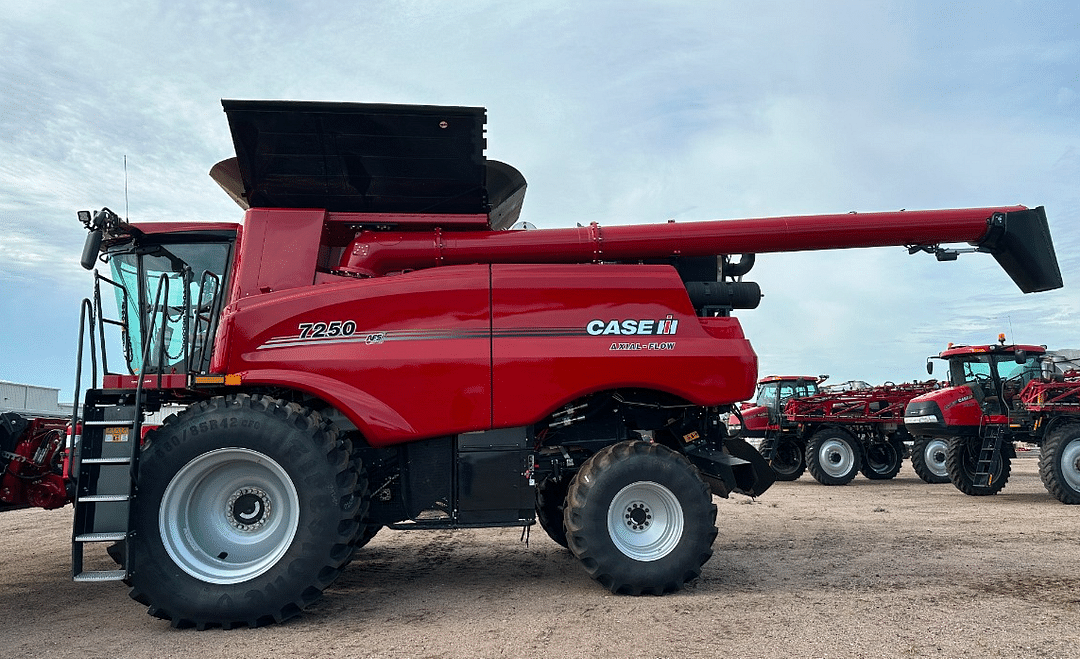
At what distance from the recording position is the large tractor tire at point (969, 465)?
13.7 meters

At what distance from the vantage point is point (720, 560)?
7.23 m

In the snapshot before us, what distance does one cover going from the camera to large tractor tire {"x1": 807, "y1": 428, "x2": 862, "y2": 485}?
16.8 metres

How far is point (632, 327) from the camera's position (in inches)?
235

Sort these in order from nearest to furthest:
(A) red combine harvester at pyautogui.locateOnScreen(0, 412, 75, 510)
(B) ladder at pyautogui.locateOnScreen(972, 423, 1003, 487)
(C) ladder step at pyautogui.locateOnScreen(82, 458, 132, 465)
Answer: (C) ladder step at pyautogui.locateOnScreen(82, 458, 132, 465) → (A) red combine harvester at pyautogui.locateOnScreen(0, 412, 75, 510) → (B) ladder at pyautogui.locateOnScreen(972, 423, 1003, 487)

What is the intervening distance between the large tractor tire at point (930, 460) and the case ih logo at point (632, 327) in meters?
13.6

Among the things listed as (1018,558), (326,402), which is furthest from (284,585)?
(1018,558)

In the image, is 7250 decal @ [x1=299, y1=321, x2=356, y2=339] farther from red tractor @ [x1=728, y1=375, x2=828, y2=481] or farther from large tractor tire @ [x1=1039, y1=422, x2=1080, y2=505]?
red tractor @ [x1=728, y1=375, x2=828, y2=481]

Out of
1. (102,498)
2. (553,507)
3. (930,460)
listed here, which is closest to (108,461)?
(102,498)

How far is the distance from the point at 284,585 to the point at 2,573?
4117mm

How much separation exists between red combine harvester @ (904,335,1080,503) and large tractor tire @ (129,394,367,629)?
11836mm

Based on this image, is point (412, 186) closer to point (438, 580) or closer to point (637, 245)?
point (637, 245)

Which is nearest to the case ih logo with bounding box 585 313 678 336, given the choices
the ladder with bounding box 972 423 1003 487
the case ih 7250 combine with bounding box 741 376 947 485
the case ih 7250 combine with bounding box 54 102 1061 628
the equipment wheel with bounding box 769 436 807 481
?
the case ih 7250 combine with bounding box 54 102 1061 628

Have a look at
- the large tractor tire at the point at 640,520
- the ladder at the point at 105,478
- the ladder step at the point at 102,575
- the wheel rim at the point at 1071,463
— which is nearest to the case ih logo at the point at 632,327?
the large tractor tire at the point at 640,520

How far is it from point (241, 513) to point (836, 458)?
1446 cm
